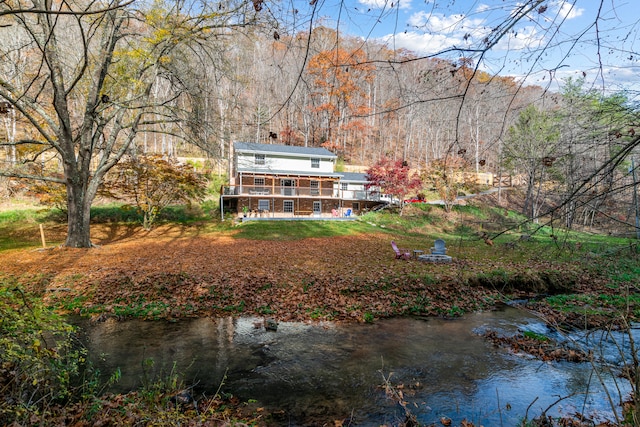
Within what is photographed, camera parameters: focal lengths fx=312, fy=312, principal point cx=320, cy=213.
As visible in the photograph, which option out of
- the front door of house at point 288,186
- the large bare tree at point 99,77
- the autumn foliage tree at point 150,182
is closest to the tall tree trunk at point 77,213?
the large bare tree at point 99,77

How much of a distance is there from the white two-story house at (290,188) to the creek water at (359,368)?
2322 centimetres

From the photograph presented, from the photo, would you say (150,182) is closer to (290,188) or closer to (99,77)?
(99,77)

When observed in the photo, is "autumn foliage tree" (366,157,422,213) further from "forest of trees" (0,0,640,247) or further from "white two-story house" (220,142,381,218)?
"forest of trees" (0,0,640,247)

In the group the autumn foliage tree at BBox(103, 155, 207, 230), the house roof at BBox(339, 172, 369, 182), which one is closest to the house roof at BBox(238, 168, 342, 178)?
the house roof at BBox(339, 172, 369, 182)

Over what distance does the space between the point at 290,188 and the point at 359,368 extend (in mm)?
27988

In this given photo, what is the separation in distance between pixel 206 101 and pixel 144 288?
6.81m

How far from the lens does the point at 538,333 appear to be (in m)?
7.32

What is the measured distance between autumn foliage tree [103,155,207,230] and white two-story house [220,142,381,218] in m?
6.48

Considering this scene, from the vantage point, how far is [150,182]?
2253cm

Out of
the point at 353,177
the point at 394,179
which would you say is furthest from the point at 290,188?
the point at 394,179

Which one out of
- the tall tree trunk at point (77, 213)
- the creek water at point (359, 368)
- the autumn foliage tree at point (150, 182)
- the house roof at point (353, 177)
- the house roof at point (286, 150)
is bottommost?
the creek water at point (359, 368)

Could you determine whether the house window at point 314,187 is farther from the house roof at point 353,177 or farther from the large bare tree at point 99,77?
the large bare tree at point 99,77

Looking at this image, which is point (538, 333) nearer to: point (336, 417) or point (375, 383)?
point (375, 383)

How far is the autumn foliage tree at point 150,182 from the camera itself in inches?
845
